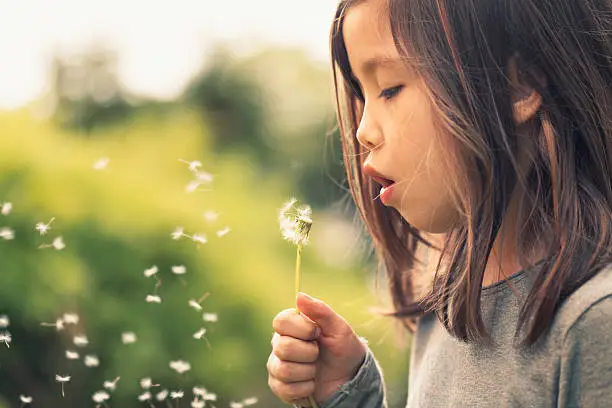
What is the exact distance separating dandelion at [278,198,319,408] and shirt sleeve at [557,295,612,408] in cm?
34

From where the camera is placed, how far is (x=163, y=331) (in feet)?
6.30

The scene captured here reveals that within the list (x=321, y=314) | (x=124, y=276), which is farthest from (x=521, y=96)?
(x=124, y=276)

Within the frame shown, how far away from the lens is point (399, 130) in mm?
946

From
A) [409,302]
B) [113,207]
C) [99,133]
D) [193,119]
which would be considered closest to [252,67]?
[193,119]

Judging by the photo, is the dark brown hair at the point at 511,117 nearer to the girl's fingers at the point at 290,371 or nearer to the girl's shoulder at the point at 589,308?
the girl's shoulder at the point at 589,308

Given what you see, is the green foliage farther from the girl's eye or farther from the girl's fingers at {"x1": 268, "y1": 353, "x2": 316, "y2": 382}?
the girl's eye

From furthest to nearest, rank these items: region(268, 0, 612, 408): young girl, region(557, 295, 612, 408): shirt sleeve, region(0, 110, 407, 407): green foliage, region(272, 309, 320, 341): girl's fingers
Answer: region(0, 110, 407, 407): green foliage < region(272, 309, 320, 341): girl's fingers < region(268, 0, 612, 408): young girl < region(557, 295, 612, 408): shirt sleeve

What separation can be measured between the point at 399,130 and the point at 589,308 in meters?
0.32

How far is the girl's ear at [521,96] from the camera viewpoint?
36.9 inches

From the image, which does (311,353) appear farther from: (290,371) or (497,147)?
(497,147)

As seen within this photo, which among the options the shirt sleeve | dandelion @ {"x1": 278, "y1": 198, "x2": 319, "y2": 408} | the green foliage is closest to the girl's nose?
dandelion @ {"x1": 278, "y1": 198, "x2": 319, "y2": 408}

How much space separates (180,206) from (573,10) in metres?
1.47

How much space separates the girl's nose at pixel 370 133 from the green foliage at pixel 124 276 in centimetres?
53

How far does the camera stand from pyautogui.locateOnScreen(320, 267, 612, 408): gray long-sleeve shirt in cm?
80
